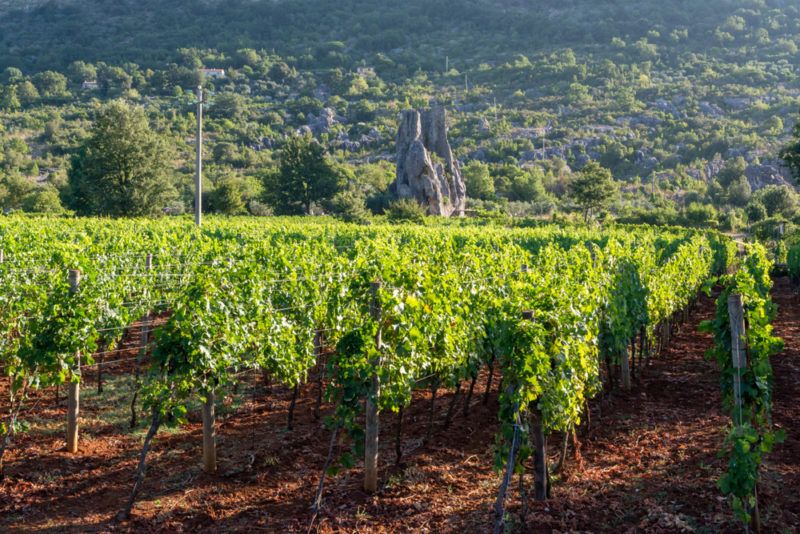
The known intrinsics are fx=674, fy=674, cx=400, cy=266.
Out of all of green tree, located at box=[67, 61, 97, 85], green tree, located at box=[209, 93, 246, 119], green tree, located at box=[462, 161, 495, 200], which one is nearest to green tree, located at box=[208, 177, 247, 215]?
green tree, located at box=[462, 161, 495, 200]

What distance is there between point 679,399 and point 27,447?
7.53 metres

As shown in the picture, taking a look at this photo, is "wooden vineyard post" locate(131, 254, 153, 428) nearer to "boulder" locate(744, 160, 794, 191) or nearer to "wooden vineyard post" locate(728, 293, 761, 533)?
"wooden vineyard post" locate(728, 293, 761, 533)

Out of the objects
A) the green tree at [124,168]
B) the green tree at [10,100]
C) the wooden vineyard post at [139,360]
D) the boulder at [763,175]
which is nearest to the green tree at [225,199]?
the green tree at [124,168]

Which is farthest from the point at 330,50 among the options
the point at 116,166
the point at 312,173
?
the point at 116,166

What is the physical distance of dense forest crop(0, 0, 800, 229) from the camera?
69375 mm

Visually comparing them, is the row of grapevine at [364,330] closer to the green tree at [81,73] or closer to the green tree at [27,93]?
the green tree at [27,93]

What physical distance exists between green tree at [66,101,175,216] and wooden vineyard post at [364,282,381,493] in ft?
123

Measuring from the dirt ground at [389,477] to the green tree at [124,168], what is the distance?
1340 inches

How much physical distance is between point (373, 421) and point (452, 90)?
120704 millimetres

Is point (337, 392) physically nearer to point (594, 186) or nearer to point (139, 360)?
point (139, 360)

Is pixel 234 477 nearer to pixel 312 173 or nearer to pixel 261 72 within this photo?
pixel 312 173

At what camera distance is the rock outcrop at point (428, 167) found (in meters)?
56.8

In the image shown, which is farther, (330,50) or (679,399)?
(330,50)

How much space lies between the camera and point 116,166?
40.3m
